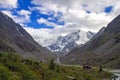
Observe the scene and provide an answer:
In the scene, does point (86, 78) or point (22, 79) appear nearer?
point (22, 79)

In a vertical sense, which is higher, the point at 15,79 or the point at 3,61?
the point at 3,61

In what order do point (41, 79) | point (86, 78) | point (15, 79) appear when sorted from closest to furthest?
point (15, 79), point (41, 79), point (86, 78)

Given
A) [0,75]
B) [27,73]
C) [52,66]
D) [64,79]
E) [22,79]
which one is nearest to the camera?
[0,75]

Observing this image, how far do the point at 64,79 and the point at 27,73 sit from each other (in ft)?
62.0

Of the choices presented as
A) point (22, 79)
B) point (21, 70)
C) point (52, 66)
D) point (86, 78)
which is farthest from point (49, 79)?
point (86, 78)

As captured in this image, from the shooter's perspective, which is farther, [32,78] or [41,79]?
[41,79]

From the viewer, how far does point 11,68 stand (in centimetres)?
5034

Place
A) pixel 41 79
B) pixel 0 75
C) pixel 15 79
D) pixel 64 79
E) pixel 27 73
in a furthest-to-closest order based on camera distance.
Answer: pixel 64 79 → pixel 41 79 → pixel 27 73 → pixel 15 79 → pixel 0 75

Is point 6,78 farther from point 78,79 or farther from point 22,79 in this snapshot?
point 78,79

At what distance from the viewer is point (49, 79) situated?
2132 inches

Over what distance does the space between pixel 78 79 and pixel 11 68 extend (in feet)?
104

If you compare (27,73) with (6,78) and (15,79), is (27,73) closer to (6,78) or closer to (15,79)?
(15,79)

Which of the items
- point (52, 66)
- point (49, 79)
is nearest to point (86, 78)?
point (52, 66)

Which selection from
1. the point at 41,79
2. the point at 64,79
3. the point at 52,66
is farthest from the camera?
the point at 52,66
